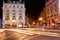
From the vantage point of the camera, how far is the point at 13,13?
2790 inches

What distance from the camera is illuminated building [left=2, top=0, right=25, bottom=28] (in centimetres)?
6906

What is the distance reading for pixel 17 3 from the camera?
73250 mm

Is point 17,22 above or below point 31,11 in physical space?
below

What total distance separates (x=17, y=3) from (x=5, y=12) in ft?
25.9

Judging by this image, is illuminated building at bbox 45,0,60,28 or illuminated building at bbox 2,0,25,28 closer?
illuminated building at bbox 45,0,60,28

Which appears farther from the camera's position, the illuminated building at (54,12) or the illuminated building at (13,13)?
the illuminated building at (13,13)

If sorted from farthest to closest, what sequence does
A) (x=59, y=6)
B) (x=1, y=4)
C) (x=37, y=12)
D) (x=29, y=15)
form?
(x=1, y=4), (x=29, y=15), (x=37, y=12), (x=59, y=6)

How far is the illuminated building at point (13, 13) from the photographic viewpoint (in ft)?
227

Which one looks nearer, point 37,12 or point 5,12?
point 37,12

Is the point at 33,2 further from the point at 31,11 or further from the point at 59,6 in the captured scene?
the point at 59,6

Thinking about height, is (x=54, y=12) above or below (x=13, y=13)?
above

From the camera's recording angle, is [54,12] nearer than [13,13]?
Yes

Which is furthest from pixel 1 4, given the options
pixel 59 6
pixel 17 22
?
pixel 59 6

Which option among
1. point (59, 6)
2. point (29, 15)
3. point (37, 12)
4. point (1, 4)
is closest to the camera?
point (59, 6)
